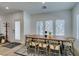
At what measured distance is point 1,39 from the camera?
2.04 meters

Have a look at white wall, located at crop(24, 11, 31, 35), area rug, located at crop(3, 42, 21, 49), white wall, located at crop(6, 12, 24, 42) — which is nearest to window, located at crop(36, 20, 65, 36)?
white wall, located at crop(24, 11, 31, 35)

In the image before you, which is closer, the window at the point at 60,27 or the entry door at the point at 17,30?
the window at the point at 60,27

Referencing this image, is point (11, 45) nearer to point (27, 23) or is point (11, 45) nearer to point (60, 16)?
point (27, 23)

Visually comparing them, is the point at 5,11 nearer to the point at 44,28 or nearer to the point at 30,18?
the point at 30,18

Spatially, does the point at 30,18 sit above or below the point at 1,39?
above

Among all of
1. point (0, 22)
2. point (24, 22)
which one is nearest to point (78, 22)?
point (24, 22)

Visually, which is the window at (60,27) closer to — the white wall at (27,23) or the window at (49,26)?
the window at (49,26)

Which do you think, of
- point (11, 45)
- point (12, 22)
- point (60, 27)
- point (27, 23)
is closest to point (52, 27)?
point (60, 27)

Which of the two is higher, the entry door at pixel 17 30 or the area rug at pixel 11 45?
the entry door at pixel 17 30

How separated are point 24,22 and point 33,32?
34 cm

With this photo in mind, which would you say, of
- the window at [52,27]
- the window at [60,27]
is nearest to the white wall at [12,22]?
the window at [52,27]

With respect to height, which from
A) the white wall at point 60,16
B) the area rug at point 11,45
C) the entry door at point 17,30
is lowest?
the area rug at point 11,45

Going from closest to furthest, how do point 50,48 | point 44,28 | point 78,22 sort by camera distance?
point 78,22 → point 44,28 → point 50,48

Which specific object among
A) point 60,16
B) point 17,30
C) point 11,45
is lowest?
point 11,45
